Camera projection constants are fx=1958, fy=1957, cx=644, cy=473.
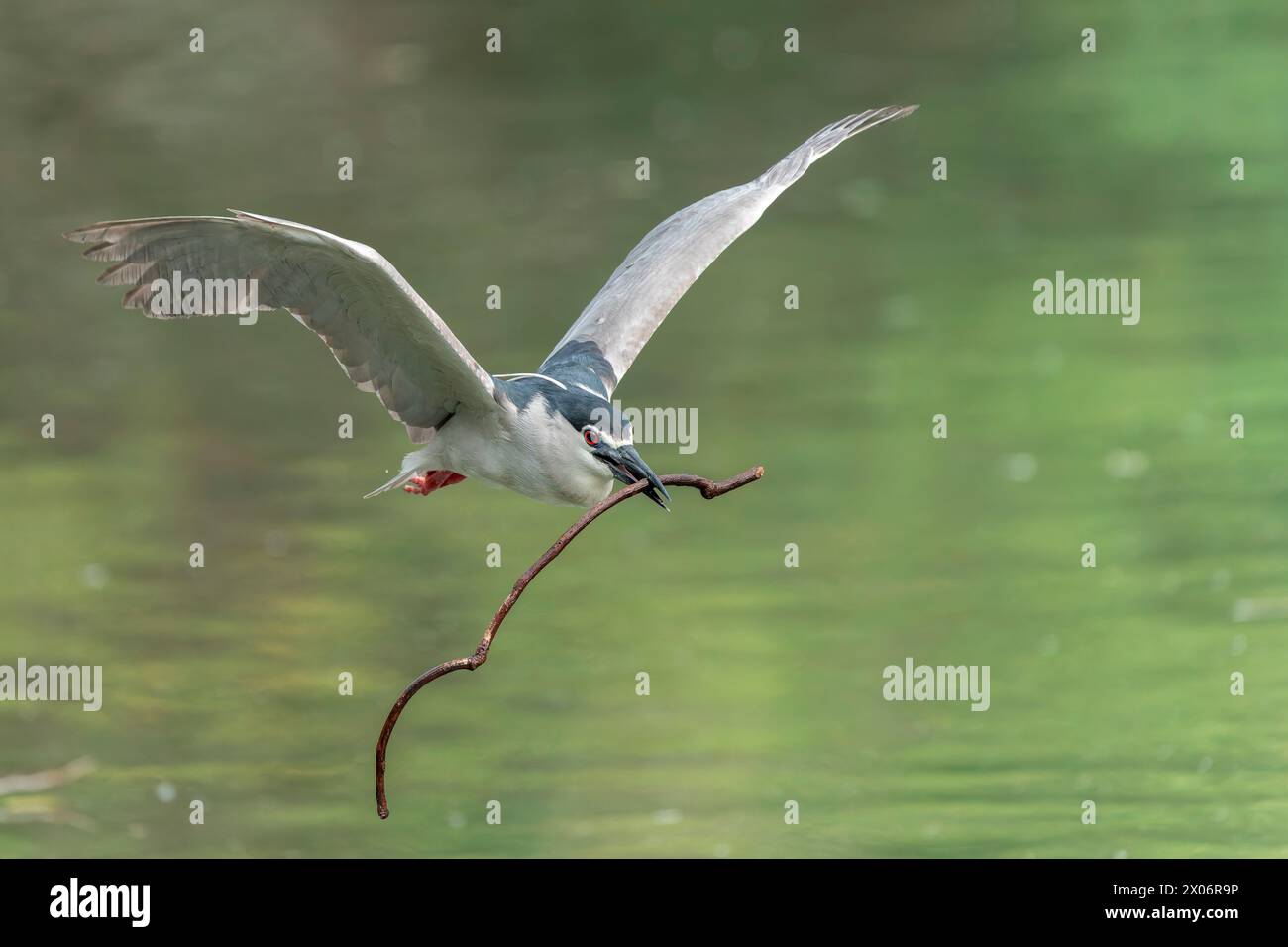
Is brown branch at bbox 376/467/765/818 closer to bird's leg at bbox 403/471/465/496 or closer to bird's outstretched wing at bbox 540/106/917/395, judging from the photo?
bird's leg at bbox 403/471/465/496

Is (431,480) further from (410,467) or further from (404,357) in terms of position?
(404,357)

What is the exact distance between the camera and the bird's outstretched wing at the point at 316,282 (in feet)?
18.8

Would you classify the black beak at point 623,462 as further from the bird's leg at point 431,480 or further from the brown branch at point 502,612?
the bird's leg at point 431,480

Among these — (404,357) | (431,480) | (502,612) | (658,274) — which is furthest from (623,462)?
(658,274)

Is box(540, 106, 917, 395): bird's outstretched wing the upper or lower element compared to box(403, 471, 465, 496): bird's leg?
upper

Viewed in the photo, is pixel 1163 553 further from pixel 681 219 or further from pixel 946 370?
pixel 681 219

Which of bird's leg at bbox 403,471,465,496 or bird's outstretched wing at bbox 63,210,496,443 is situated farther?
bird's leg at bbox 403,471,465,496

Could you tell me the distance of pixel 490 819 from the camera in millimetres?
9391

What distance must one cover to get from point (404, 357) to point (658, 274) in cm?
160

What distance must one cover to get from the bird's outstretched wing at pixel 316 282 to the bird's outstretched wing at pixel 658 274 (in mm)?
698

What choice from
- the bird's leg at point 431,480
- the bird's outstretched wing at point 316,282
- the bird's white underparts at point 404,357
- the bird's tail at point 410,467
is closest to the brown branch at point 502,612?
the bird's white underparts at point 404,357

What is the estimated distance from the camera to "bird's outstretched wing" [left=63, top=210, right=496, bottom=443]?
573 cm

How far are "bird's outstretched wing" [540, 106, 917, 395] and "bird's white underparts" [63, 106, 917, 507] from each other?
201 millimetres

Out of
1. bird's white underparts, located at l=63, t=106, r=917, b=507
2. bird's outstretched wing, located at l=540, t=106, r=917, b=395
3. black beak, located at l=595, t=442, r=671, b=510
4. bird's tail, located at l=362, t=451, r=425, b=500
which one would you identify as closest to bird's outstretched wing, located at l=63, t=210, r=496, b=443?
bird's white underparts, located at l=63, t=106, r=917, b=507
